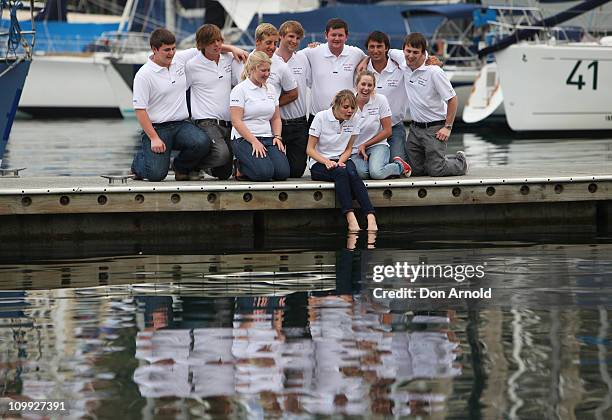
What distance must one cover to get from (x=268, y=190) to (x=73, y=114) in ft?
132

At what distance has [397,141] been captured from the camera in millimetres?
12867

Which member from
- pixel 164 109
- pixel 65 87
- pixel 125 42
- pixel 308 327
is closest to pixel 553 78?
pixel 164 109

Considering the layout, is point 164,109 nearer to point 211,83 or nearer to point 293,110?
point 211,83

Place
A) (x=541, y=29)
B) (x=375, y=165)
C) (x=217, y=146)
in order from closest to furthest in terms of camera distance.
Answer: (x=217, y=146) → (x=375, y=165) → (x=541, y=29)

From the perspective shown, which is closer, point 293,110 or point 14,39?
point 293,110

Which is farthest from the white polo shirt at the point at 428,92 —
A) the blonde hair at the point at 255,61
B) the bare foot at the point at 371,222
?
the blonde hair at the point at 255,61

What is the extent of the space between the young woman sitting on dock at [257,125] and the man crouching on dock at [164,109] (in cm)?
35

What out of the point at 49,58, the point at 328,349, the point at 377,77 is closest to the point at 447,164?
the point at 377,77

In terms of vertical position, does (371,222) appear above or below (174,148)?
below

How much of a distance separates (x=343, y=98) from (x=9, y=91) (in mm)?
4057

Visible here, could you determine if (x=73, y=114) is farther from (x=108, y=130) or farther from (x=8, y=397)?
(x=8, y=397)

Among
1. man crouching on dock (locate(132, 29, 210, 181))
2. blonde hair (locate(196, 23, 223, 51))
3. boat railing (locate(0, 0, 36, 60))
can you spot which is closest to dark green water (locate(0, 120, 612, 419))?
man crouching on dock (locate(132, 29, 210, 181))

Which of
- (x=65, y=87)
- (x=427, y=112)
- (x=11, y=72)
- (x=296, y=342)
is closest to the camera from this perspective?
(x=296, y=342)

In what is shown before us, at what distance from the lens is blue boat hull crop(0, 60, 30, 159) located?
14.5 m
